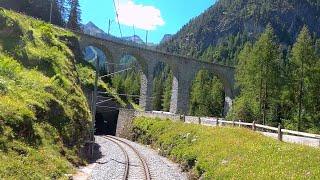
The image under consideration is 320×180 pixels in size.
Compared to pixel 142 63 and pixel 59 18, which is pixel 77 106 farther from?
pixel 59 18

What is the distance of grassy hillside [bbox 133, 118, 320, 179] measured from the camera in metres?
19.4

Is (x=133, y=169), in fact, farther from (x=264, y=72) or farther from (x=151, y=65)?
(x=151, y=65)

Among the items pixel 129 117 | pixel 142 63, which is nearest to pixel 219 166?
pixel 129 117

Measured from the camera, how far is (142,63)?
86188 mm

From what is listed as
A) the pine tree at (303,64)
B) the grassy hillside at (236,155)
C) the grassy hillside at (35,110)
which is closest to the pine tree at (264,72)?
the pine tree at (303,64)

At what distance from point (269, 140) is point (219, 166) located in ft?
12.8

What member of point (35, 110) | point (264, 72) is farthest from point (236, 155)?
point (264, 72)

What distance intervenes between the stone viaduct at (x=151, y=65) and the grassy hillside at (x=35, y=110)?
120 ft

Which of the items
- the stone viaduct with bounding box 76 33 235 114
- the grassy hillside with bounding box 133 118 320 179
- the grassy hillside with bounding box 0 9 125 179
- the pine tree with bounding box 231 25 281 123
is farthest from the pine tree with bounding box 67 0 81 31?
the grassy hillside with bounding box 133 118 320 179

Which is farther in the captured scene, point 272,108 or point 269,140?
point 272,108

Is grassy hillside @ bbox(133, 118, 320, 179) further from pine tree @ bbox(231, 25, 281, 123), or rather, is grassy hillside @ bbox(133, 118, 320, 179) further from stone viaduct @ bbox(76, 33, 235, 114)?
stone viaduct @ bbox(76, 33, 235, 114)

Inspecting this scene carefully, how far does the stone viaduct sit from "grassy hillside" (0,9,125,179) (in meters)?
36.5

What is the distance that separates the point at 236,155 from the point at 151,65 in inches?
2481

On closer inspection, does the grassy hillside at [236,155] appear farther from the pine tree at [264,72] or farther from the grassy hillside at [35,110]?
the pine tree at [264,72]
